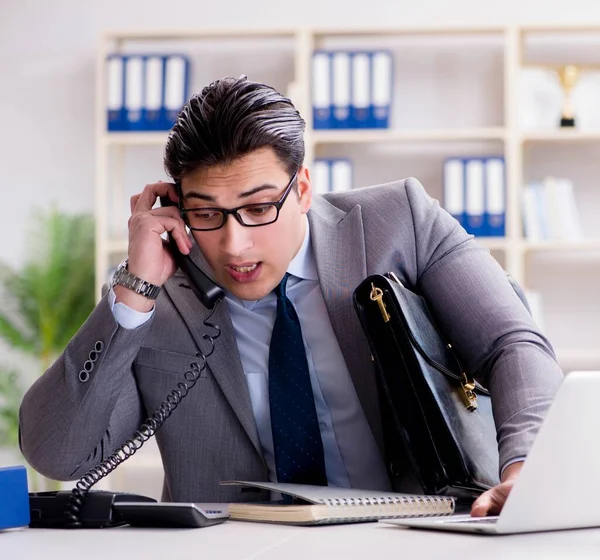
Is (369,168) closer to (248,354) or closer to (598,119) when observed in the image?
(598,119)

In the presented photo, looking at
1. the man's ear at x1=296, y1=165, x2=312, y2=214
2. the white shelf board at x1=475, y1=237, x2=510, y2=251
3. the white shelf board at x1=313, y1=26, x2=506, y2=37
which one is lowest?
the white shelf board at x1=475, y1=237, x2=510, y2=251

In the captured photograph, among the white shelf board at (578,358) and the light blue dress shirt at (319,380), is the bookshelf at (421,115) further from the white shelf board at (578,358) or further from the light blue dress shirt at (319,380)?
the light blue dress shirt at (319,380)

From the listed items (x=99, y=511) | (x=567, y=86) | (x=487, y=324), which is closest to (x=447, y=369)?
(x=487, y=324)

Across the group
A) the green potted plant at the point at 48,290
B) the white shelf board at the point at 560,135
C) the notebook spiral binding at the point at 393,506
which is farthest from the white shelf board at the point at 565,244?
the notebook spiral binding at the point at 393,506

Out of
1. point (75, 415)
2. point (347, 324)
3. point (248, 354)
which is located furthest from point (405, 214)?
point (75, 415)

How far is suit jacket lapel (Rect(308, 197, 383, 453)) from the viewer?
1.58 m

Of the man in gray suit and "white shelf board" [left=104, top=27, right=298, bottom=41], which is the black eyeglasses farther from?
"white shelf board" [left=104, top=27, right=298, bottom=41]

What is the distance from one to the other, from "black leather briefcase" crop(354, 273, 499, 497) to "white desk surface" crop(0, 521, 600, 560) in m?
0.30

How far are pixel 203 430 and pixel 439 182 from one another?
2.89m

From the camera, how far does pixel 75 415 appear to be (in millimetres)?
1509

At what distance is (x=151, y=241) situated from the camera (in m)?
1.61

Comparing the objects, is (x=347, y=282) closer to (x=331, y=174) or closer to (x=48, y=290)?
(x=331, y=174)

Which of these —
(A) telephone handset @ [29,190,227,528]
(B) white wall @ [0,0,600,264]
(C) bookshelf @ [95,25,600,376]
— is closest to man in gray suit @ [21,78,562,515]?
(A) telephone handset @ [29,190,227,528]

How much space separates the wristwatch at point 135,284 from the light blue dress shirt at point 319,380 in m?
0.18
